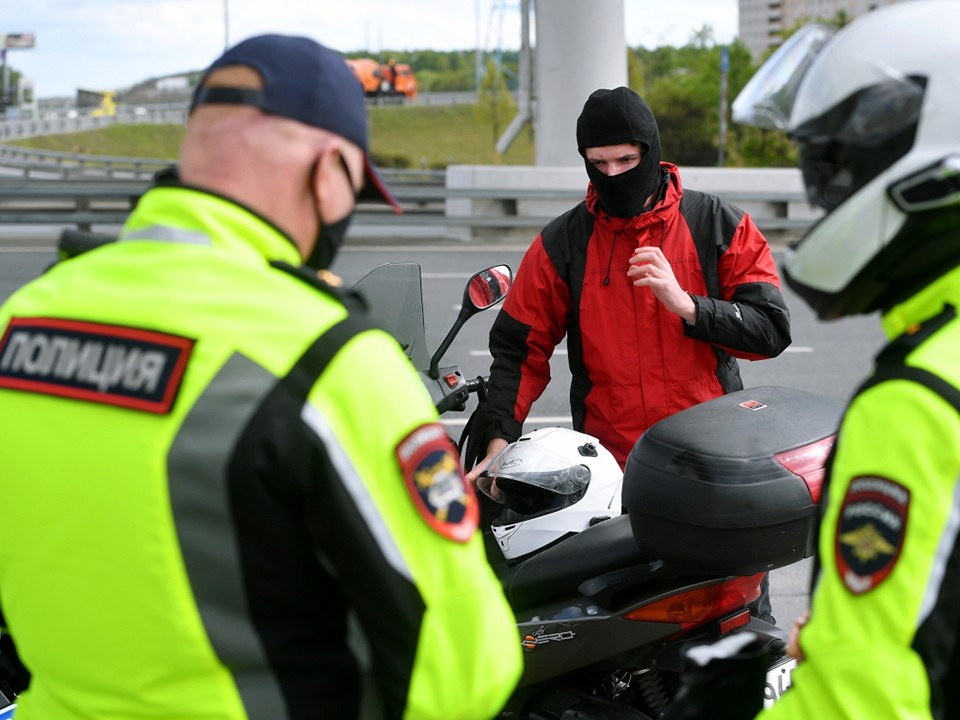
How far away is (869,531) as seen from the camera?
129cm

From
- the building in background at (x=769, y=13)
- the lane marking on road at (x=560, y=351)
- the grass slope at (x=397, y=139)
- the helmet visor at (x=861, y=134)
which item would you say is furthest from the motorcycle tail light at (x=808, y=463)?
the building in background at (x=769, y=13)

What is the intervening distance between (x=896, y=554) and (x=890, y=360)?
232mm

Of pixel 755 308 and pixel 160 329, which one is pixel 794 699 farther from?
pixel 755 308

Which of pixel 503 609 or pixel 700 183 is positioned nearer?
pixel 503 609

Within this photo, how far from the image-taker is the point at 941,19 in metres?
1.41

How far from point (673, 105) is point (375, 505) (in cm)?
4074

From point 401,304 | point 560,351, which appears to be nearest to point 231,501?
point 401,304

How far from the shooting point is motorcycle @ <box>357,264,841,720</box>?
2273 millimetres

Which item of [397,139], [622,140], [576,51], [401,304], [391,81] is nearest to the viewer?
[401,304]

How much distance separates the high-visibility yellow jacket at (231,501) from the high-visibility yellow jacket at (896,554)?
39 centimetres

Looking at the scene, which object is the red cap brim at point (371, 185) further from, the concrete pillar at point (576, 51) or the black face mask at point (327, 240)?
the concrete pillar at point (576, 51)

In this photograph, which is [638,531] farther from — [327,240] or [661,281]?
[327,240]

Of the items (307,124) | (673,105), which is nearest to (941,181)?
(307,124)

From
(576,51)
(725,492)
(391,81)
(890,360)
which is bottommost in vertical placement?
(725,492)
